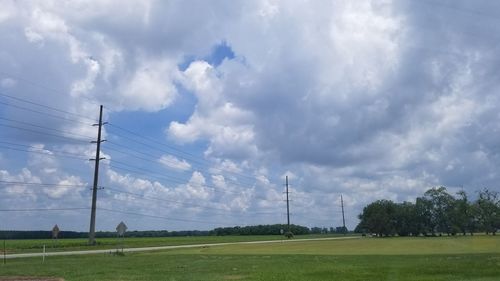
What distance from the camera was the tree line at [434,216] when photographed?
160 metres

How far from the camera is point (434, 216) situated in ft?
543

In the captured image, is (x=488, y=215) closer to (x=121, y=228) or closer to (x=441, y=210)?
(x=441, y=210)

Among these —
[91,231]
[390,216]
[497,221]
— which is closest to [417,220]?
[390,216]

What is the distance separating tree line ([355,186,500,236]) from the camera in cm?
16000

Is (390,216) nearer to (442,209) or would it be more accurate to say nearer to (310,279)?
(442,209)

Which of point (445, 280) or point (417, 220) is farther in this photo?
point (417, 220)

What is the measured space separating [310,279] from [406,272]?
5.43 m

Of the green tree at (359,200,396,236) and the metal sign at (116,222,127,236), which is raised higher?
the green tree at (359,200,396,236)

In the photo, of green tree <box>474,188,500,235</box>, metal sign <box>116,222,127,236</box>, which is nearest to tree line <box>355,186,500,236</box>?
green tree <box>474,188,500,235</box>

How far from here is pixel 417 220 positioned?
548ft

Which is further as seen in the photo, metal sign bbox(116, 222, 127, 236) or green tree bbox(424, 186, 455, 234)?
green tree bbox(424, 186, 455, 234)

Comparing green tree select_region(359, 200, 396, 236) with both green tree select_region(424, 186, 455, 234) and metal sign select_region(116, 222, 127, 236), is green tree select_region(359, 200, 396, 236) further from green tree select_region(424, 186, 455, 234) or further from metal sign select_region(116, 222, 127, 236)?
metal sign select_region(116, 222, 127, 236)

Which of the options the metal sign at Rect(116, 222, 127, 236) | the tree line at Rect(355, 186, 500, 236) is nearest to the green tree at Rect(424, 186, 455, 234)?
the tree line at Rect(355, 186, 500, 236)

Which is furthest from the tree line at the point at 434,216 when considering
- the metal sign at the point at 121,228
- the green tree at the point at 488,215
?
the metal sign at the point at 121,228
